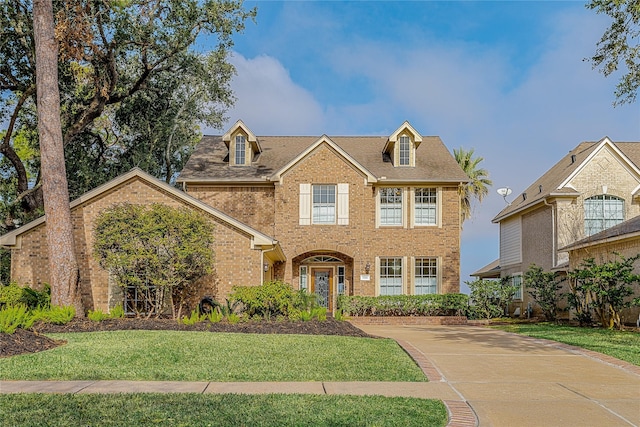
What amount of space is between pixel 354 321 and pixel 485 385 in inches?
536

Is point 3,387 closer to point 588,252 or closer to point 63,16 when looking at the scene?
point 63,16

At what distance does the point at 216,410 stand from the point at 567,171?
881 inches

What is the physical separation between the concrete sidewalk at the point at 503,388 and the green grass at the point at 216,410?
43 centimetres

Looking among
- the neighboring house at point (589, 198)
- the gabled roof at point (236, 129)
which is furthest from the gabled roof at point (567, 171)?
the gabled roof at point (236, 129)

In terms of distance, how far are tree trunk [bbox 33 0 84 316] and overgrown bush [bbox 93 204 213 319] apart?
3.35 feet

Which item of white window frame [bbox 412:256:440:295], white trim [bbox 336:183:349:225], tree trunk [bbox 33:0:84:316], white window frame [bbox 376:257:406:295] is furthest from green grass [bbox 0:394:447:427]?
white window frame [bbox 412:256:440:295]

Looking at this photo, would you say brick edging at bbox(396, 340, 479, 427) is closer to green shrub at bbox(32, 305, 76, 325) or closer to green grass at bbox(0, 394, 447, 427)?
green grass at bbox(0, 394, 447, 427)

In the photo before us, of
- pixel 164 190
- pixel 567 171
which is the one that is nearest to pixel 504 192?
pixel 567 171

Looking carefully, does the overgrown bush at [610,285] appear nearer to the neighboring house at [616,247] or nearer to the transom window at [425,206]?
the neighboring house at [616,247]

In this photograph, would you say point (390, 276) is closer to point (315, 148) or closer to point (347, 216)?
point (347, 216)

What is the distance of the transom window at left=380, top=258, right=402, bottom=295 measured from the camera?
78.3ft

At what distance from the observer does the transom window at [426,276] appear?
23.9 m

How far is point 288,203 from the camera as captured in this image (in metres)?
23.6

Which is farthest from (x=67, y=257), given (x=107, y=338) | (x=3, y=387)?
(x=3, y=387)
